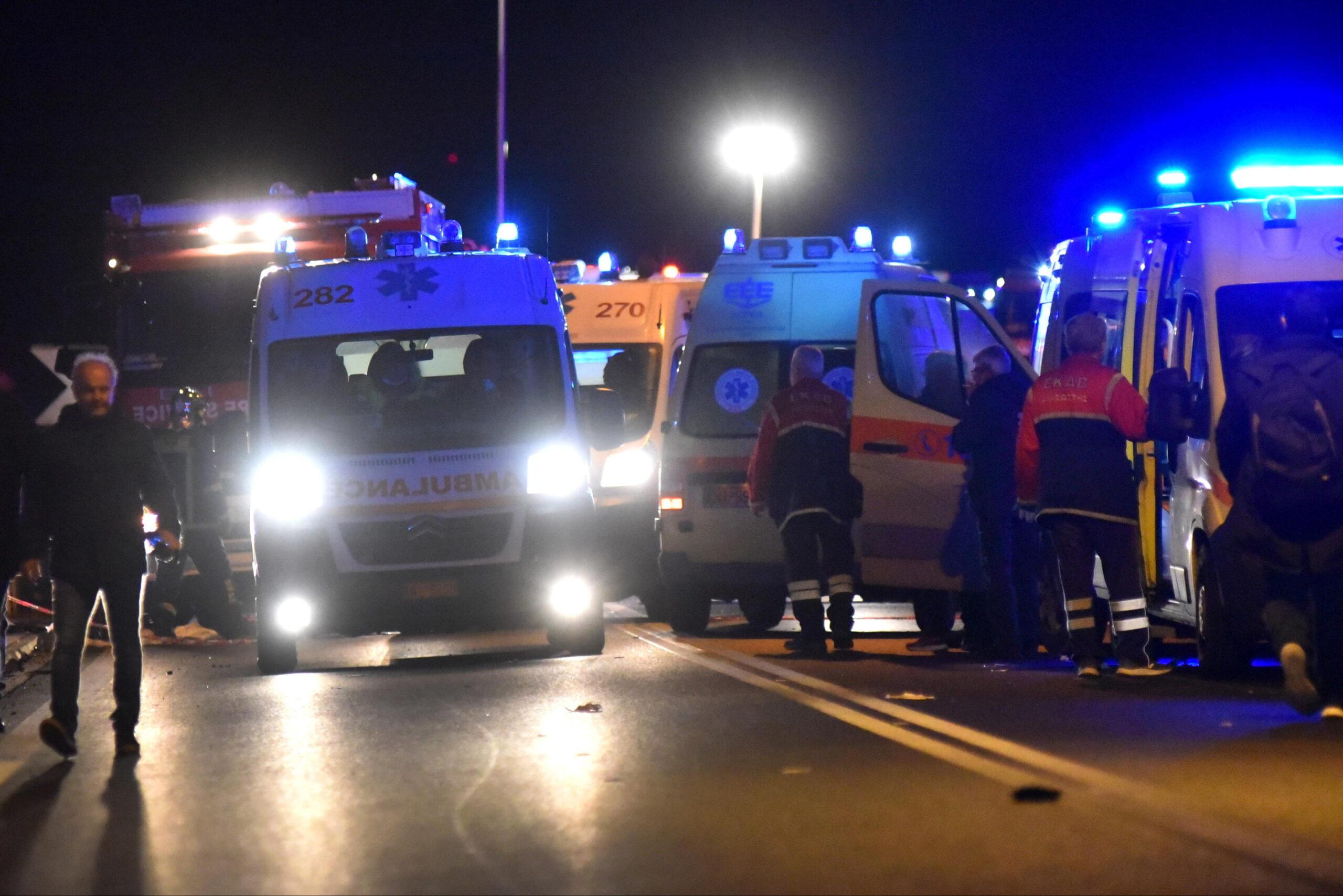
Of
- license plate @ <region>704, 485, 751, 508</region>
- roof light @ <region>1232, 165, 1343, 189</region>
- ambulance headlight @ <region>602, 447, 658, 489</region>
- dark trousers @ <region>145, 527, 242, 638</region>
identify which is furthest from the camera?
ambulance headlight @ <region>602, 447, 658, 489</region>

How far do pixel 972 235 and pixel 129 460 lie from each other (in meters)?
42.3

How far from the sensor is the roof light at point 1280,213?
10.8 meters

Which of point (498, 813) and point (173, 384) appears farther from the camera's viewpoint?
point (173, 384)

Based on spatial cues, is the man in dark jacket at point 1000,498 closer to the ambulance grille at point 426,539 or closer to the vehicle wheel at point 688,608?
the vehicle wheel at point 688,608

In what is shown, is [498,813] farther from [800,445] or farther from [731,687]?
[800,445]

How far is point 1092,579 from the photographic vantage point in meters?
10.7

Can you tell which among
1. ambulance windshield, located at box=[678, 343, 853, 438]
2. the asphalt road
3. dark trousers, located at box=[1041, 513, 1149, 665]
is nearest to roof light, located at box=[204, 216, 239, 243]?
ambulance windshield, located at box=[678, 343, 853, 438]

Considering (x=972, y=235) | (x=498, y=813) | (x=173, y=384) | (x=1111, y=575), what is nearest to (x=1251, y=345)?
(x=1111, y=575)

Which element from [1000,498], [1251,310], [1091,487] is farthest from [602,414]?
[1251,310]

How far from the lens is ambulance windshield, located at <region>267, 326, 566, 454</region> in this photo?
12398 millimetres

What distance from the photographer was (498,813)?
23.3 feet

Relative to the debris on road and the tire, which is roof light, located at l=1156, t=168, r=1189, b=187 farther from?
the debris on road

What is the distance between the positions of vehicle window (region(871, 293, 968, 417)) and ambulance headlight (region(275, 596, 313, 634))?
364cm

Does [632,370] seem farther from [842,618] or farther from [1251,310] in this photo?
[1251,310]
